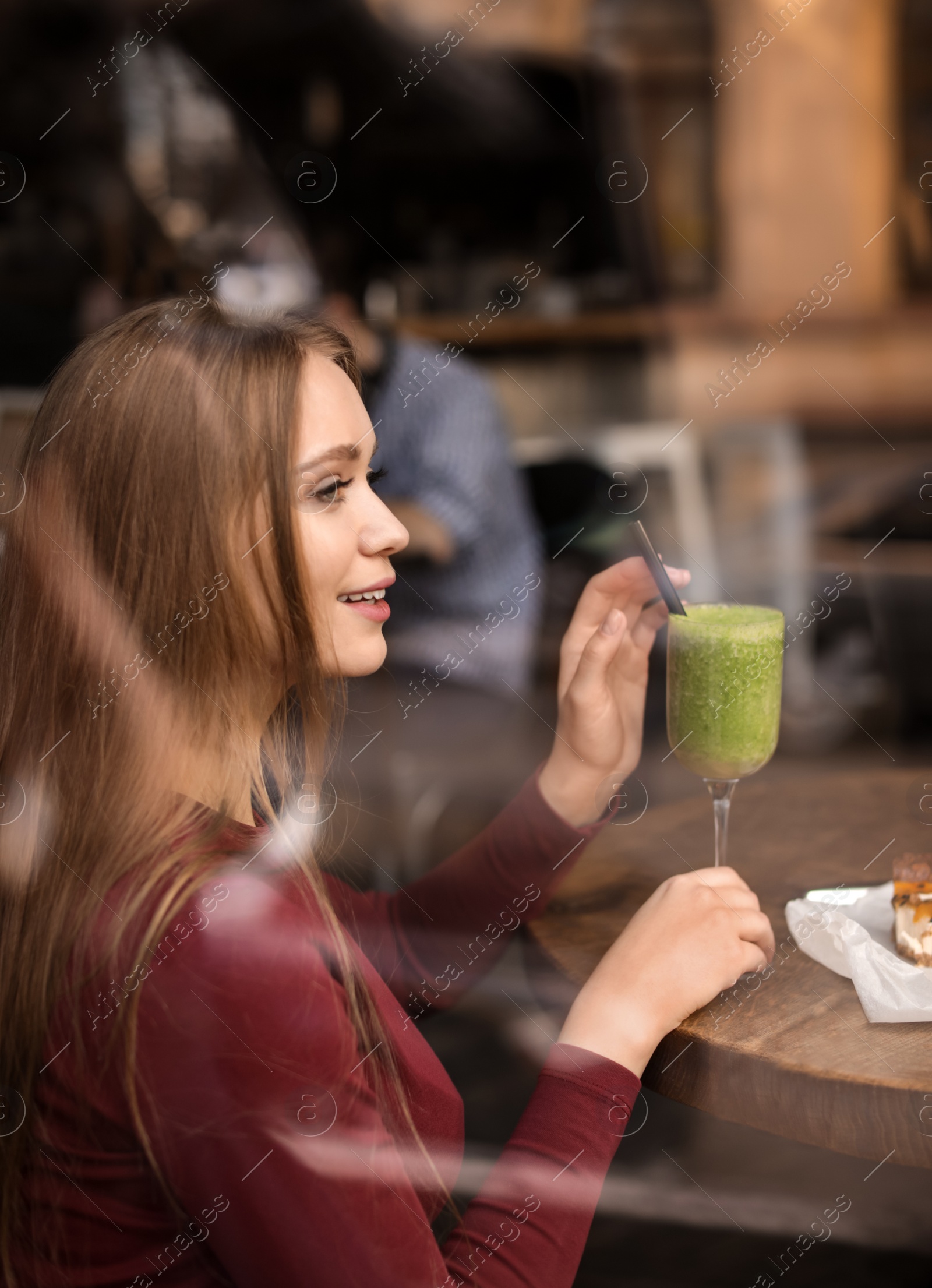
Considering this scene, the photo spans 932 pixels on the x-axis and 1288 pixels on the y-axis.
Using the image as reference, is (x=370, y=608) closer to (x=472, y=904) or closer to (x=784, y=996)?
(x=472, y=904)

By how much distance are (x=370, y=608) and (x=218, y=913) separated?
29 cm

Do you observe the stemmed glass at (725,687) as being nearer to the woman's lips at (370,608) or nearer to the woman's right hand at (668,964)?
the woman's right hand at (668,964)

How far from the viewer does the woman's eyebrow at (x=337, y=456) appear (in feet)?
2.68

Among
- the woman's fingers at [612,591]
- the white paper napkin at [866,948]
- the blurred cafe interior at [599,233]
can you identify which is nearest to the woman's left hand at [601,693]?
the woman's fingers at [612,591]

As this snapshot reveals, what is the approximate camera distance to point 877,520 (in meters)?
3.32

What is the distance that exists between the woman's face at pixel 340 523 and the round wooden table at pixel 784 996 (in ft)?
1.12

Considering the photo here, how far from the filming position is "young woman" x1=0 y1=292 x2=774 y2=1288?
0.67m

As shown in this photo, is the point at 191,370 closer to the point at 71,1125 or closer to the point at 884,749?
the point at 71,1125

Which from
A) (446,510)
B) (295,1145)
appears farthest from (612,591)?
(446,510)

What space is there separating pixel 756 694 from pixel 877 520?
101 inches

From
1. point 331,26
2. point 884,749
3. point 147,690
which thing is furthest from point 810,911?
point 331,26

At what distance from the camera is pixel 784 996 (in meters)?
0.87

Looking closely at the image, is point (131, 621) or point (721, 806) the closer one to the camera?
point (131, 621)

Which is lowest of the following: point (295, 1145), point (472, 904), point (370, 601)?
point (295, 1145)
